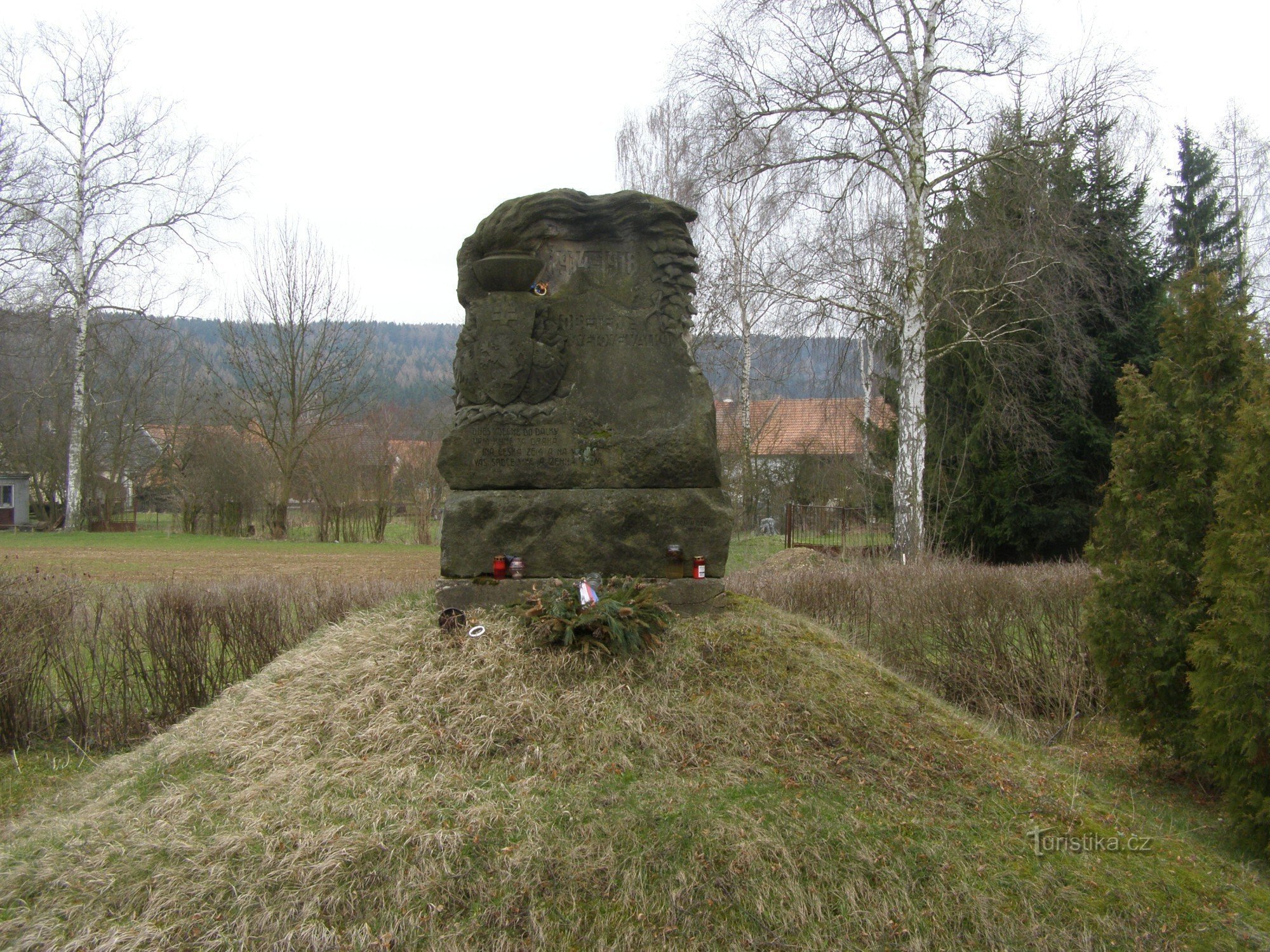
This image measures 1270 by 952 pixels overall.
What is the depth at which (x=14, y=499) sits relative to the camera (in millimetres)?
35969

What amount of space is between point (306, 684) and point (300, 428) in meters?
22.6

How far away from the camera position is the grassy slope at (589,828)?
331 cm

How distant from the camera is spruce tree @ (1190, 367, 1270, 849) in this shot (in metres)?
4.04

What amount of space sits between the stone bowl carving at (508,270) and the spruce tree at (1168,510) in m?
3.85

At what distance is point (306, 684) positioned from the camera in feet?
16.1

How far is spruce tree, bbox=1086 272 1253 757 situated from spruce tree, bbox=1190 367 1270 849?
26.9 inches

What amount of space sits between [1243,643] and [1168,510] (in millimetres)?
1356

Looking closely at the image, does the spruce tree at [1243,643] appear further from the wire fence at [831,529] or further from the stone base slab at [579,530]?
the wire fence at [831,529]

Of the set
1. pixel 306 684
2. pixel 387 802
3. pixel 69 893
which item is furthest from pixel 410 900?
pixel 306 684

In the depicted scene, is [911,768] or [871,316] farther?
[871,316]

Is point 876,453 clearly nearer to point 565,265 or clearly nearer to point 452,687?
point 565,265

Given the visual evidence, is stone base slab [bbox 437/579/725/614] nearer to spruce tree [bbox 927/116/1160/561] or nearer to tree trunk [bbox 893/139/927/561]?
tree trunk [bbox 893/139/927/561]

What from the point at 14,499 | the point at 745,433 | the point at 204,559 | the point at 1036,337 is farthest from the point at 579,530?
the point at 14,499

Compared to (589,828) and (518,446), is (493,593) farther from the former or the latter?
(589,828)
